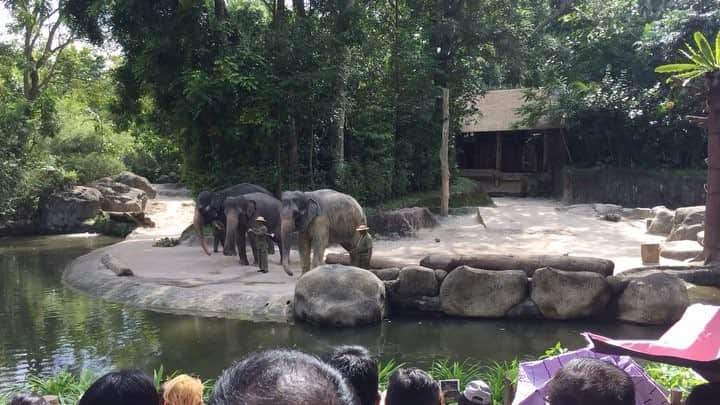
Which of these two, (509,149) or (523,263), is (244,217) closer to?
(523,263)

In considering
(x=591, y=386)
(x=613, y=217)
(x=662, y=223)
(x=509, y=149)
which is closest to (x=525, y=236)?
(x=662, y=223)

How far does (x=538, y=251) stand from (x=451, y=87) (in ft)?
24.1

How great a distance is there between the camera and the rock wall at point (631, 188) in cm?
1833

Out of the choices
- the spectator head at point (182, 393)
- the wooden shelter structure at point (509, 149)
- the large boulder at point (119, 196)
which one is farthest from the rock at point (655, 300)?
the large boulder at point (119, 196)

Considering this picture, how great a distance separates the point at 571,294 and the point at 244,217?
5.96 metres

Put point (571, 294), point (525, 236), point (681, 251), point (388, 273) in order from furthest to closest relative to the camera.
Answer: point (525, 236), point (681, 251), point (388, 273), point (571, 294)

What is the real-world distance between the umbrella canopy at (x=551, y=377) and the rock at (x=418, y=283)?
5304 mm

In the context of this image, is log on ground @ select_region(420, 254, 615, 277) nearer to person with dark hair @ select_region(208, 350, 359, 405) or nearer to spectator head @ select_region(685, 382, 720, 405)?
spectator head @ select_region(685, 382, 720, 405)

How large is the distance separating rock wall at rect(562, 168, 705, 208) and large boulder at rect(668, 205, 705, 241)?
5582mm

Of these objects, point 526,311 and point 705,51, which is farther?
point 705,51

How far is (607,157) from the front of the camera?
2055 cm

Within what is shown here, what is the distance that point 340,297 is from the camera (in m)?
8.09

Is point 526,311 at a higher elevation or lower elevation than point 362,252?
lower

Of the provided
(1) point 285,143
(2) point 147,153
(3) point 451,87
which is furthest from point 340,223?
(2) point 147,153
